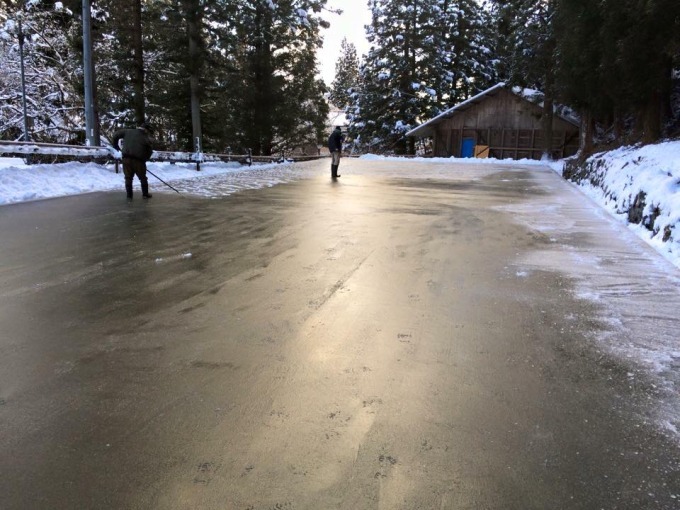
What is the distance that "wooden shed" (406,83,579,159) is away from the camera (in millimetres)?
39688

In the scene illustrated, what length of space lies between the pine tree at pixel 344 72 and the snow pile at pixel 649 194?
7240 centimetres

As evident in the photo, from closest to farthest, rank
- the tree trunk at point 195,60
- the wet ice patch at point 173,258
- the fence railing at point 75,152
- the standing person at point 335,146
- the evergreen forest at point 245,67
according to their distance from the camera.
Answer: the wet ice patch at point 173,258
the fence railing at point 75,152
the evergreen forest at point 245,67
the standing person at point 335,146
the tree trunk at point 195,60

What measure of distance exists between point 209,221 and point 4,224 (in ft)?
9.72

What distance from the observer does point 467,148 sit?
44156mm

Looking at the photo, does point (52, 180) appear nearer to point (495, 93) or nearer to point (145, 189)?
point (145, 189)

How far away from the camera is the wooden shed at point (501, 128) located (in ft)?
130

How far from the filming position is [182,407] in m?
2.73

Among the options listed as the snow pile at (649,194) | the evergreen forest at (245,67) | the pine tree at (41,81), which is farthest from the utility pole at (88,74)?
the snow pile at (649,194)

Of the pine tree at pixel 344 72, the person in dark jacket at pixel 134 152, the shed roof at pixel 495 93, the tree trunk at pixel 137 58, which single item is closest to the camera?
the person in dark jacket at pixel 134 152

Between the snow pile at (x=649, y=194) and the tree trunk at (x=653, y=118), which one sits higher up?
the tree trunk at (x=653, y=118)

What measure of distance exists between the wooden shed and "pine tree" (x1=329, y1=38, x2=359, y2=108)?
127 feet

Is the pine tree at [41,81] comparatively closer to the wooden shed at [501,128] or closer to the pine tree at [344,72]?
the wooden shed at [501,128]

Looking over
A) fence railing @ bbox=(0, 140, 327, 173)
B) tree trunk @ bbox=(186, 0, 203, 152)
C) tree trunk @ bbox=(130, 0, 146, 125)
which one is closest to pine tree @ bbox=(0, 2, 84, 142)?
tree trunk @ bbox=(130, 0, 146, 125)

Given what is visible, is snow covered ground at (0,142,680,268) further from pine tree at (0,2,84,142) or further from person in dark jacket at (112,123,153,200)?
pine tree at (0,2,84,142)
